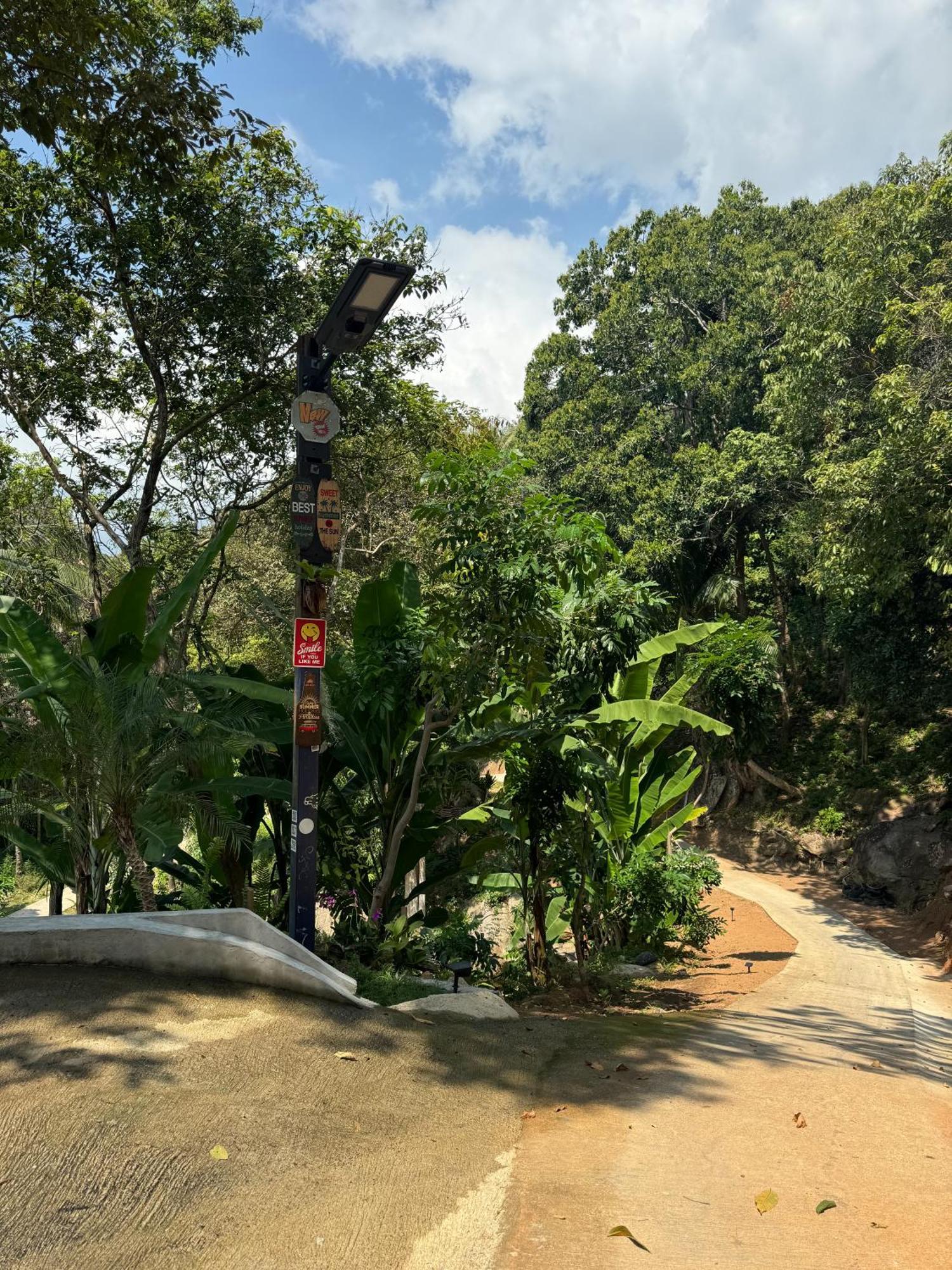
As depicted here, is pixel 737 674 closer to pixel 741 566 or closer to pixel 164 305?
pixel 164 305

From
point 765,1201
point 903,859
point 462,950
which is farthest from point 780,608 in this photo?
point 765,1201

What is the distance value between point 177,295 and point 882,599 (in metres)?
12.5

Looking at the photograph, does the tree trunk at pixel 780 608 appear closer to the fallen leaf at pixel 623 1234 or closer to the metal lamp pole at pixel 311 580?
the metal lamp pole at pixel 311 580

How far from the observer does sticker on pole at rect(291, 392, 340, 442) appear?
20.2 feet

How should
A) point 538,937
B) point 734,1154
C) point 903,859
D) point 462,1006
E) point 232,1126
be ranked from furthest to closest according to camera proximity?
point 903,859, point 538,937, point 462,1006, point 734,1154, point 232,1126

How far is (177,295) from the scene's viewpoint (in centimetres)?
1190

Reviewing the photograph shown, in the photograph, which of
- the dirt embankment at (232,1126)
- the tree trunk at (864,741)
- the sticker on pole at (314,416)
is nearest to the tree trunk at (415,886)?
the dirt embankment at (232,1126)

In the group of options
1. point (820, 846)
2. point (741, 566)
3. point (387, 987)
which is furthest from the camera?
point (741, 566)

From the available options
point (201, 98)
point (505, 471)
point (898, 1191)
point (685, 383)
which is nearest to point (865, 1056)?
point (898, 1191)

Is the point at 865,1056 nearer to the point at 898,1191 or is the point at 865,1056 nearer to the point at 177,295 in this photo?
the point at 898,1191

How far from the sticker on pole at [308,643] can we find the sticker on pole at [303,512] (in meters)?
0.52

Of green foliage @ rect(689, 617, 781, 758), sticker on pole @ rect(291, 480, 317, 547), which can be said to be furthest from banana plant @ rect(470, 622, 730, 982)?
sticker on pole @ rect(291, 480, 317, 547)

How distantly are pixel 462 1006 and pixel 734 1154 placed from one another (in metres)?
2.61

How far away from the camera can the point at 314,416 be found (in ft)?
20.4
